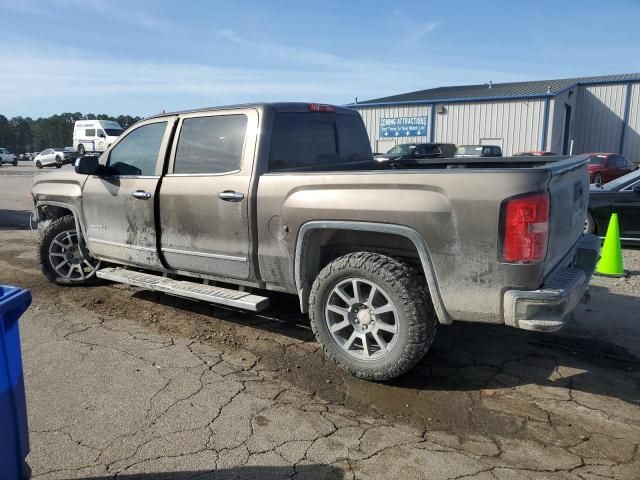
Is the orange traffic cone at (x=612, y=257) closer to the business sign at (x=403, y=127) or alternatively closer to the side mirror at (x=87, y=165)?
the side mirror at (x=87, y=165)

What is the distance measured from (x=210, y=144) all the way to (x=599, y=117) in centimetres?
3579

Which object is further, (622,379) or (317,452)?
(622,379)

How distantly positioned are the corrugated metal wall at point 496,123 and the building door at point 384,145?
3.06 m

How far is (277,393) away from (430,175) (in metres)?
1.80

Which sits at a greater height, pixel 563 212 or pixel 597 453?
pixel 563 212

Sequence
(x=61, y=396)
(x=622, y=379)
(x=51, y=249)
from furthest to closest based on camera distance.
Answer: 1. (x=51, y=249)
2. (x=622, y=379)
3. (x=61, y=396)

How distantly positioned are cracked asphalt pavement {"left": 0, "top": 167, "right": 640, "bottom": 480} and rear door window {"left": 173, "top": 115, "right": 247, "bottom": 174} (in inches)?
58.6

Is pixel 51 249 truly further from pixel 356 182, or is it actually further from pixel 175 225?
pixel 356 182

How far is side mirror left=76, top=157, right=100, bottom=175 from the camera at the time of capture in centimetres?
511

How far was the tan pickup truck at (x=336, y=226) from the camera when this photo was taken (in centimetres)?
310

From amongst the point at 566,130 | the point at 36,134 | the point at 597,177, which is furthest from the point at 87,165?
the point at 36,134

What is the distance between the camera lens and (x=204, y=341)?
4.45m

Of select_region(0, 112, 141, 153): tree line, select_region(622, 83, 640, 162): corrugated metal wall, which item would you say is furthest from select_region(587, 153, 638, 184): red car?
select_region(0, 112, 141, 153): tree line

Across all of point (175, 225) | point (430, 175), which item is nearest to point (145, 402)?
point (175, 225)
